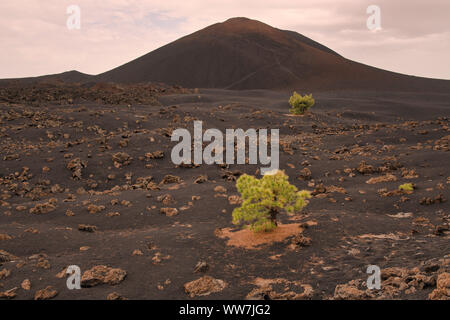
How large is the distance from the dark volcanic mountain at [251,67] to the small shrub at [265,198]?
59411mm

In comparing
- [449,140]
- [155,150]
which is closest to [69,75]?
[155,150]

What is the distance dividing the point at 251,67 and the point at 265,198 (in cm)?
7384

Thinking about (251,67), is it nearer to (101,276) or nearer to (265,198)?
(265,198)

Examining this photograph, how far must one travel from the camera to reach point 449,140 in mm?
16375

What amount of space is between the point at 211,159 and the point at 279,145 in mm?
3480

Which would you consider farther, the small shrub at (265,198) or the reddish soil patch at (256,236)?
the small shrub at (265,198)

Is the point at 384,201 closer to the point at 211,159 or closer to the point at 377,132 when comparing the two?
the point at 211,159

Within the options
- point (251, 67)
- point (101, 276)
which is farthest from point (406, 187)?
point (251, 67)

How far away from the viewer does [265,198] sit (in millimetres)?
8109

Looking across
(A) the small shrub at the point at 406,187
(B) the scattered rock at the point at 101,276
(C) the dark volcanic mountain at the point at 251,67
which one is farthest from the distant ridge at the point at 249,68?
(B) the scattered rock at the point at 101,276

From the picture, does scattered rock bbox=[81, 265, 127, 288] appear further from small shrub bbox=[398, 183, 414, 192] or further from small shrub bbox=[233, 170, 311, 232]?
small shrub bbox=[398, 183, 414, 192]

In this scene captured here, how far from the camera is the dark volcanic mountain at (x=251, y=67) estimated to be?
227 ft

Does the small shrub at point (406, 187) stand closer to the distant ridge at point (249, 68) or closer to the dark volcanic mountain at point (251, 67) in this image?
the distant ridge at point (249, 68)

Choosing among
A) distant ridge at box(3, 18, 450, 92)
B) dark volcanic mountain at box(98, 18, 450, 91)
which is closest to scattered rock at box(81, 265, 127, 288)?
distant ridge at box(3, 18, 450, 92)
